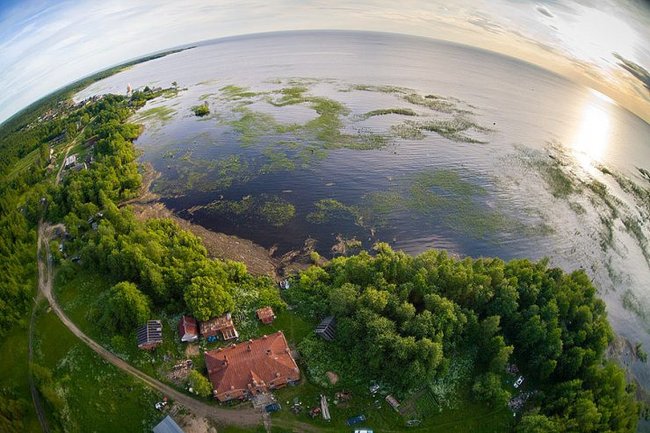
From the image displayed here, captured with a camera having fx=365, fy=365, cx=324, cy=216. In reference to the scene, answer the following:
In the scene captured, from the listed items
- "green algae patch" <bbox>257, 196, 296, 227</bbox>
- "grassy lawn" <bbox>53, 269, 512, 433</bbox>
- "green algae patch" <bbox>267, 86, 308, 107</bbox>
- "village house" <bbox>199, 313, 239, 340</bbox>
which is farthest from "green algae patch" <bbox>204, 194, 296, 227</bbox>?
"green algae patch" <bbox>267, 86, 308, 107</bbox>

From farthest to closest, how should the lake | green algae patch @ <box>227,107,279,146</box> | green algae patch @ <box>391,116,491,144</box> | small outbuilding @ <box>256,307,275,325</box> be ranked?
1. green algae patch @ <box>227,107,279,146</box>
2. green algae patch @ <box>391,116,491,144</box>
3. the lake
4. small outbuilding @ <box>256,307,275,325</box>

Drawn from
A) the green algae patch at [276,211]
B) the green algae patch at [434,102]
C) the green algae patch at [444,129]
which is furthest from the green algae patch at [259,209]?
the green algae patch at [434,102]

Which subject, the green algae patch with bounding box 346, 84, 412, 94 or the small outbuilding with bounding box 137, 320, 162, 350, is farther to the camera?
the green algae patch with bounding box 346, 84, 412, 94

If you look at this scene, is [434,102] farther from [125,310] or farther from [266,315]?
[125,310]

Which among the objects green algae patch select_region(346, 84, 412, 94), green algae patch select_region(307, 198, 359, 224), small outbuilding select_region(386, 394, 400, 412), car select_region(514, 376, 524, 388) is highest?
small outbuilding select_region(386, 394, 400, 412)

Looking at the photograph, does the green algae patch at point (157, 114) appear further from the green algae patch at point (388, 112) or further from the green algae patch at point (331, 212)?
the green algae patch at point (331, 212)

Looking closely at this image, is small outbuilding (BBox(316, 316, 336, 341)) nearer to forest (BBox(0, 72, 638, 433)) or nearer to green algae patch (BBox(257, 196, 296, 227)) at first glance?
forest (BBox(0, 72, 638, 433))

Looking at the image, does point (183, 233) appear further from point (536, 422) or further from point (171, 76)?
point (171, 76)

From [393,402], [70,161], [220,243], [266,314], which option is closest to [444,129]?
[220,243]
